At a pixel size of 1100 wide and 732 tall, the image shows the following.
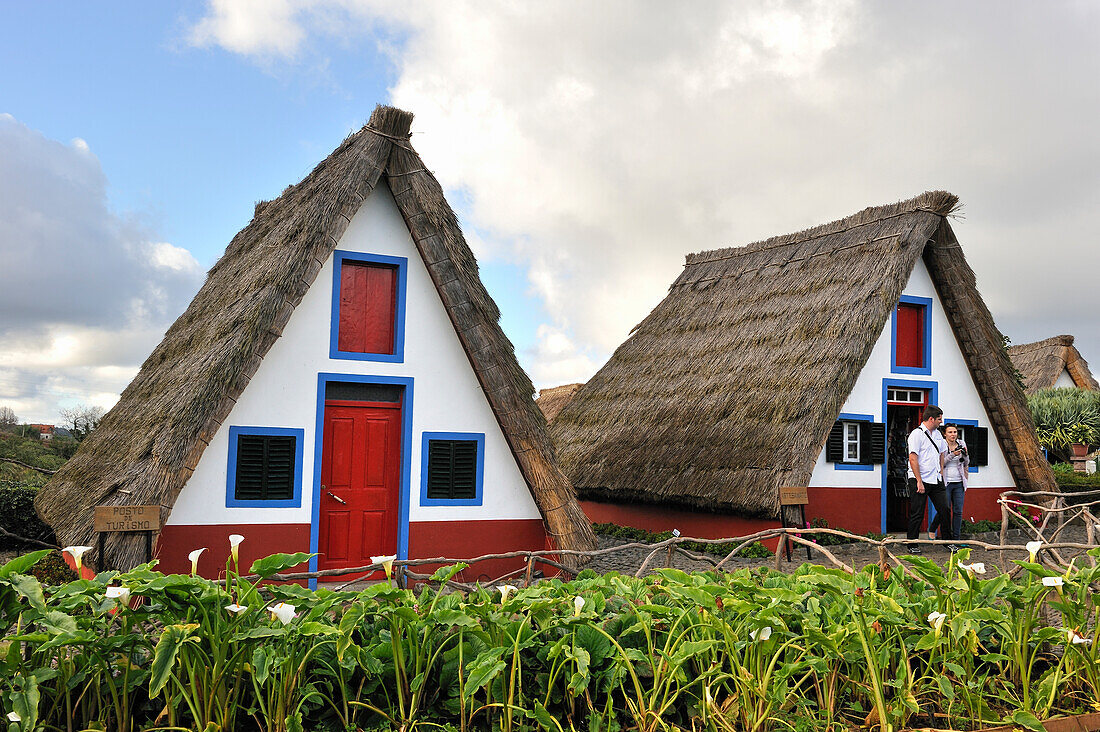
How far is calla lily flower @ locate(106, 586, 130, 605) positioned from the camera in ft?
8.75

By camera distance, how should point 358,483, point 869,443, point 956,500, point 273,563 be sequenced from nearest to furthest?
point 273,563
point 358,483
point 956,500
point 869,443

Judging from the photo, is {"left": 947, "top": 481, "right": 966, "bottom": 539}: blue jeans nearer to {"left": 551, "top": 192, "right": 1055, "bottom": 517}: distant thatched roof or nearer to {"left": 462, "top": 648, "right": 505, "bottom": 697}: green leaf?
{"left": 551, "top": 192, "right": 1055, "bottom": 517}: distant thatched roof

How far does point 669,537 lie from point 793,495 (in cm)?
247

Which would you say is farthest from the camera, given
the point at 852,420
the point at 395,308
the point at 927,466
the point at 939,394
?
the point at 939,394

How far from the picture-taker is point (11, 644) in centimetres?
259

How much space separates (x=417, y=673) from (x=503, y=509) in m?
6.09

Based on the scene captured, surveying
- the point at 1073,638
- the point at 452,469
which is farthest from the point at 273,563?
the point at 452,469

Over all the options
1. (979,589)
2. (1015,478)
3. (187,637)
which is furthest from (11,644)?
(1015,478)

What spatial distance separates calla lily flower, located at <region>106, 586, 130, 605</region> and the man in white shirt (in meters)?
10.2

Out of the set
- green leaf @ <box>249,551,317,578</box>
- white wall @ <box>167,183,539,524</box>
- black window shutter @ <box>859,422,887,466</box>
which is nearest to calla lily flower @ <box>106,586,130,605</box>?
green leaf @ <box>249,551,317,578</box>

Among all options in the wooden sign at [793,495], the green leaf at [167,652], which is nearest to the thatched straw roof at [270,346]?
the wooden sign at [793,495]

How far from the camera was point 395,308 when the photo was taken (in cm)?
870

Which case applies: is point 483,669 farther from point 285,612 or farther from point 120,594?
point 120,594

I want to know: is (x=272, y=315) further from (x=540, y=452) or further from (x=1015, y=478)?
(x=1015, y=478)
